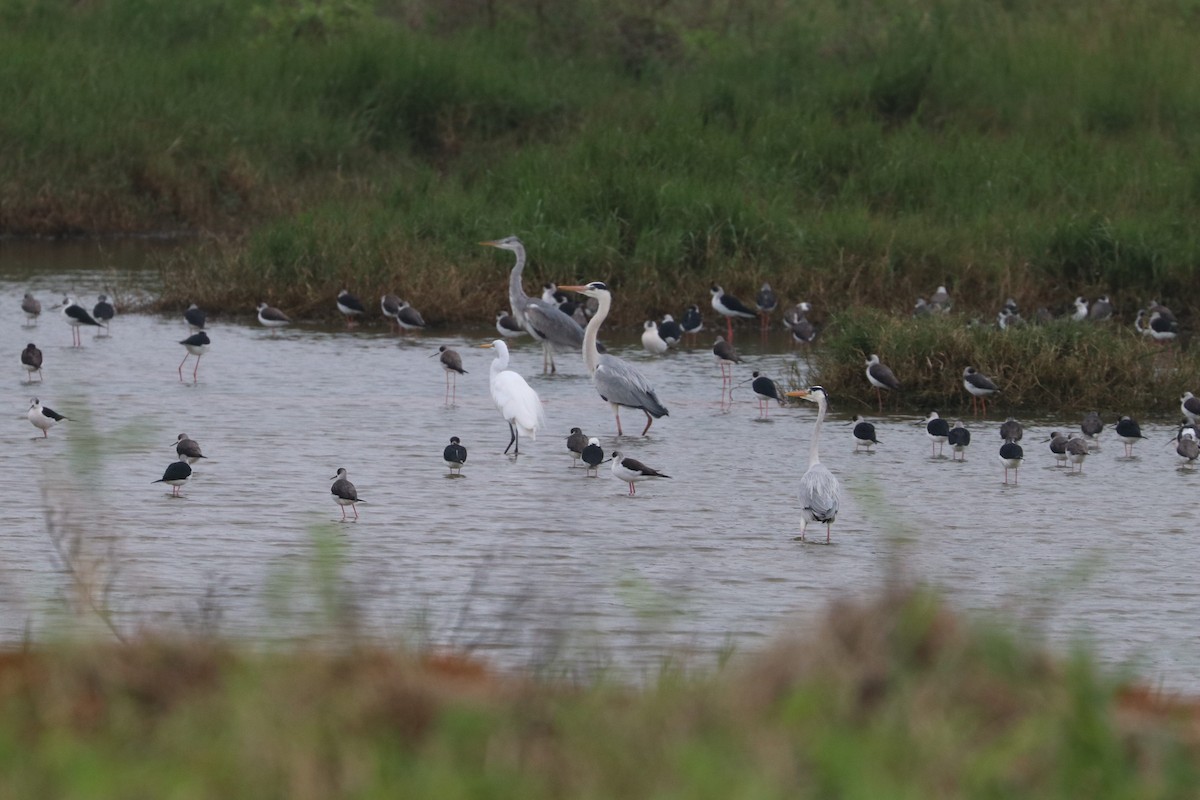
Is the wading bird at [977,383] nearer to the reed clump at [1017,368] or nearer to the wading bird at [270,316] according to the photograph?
the reed clump at [1017,368]

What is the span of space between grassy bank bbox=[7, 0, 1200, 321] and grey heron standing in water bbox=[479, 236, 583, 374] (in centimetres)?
143

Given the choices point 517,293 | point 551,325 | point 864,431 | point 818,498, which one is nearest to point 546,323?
point 551,325

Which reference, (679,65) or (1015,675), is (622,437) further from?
(679,65)

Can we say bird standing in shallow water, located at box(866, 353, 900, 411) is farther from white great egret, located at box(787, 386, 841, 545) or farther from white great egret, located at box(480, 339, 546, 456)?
white great egret, located at box(787, 386, 841, 545)

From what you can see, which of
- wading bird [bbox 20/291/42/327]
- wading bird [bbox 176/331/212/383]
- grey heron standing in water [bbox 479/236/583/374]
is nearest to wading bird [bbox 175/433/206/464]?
wading bird [bbox 176/331/212/383]

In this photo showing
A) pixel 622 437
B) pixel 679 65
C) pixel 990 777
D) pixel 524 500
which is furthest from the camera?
pixel 679 65

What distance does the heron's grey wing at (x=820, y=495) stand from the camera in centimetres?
988

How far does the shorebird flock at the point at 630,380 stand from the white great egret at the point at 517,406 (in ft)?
0.03

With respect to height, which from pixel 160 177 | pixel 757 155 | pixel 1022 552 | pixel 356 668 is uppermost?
pixel 356 668

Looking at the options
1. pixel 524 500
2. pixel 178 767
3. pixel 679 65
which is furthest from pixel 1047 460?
pixel 679 65

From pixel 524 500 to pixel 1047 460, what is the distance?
A: 141 inches

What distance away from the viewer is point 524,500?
1132 centimetres

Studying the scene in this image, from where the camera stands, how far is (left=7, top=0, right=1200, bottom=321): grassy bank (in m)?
18.9

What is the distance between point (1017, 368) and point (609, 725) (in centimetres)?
1084
